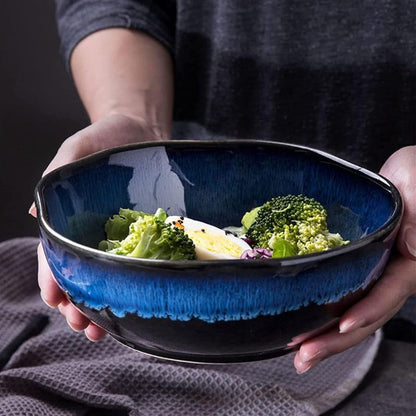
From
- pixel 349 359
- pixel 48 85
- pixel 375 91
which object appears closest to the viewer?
pixel 349 359

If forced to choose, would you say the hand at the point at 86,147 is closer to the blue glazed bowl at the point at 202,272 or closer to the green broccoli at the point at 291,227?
the blue glazed bowl at the point at 202,272

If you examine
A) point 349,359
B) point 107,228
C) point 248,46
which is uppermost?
point 248,46

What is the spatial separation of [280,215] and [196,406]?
13.3 inches

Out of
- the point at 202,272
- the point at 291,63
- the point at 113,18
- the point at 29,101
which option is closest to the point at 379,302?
the point at 202,272

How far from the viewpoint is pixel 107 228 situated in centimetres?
103

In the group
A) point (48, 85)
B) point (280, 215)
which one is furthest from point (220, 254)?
point (48, 85)

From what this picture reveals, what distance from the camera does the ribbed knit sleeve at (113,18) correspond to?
1.56m

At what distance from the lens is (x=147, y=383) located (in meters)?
1.15

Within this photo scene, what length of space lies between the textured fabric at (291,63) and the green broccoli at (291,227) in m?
0.52

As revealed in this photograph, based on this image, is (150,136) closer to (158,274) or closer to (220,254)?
Answer: (220,254)

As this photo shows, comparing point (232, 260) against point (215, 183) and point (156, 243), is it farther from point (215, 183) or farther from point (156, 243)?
point (215, 183)

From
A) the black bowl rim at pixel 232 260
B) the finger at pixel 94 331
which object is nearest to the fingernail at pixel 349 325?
the black bowl rim at pixel 232 260

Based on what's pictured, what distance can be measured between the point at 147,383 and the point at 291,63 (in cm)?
71

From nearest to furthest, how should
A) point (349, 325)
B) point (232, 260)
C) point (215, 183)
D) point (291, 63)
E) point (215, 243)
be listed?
1. point (232, 260)
2. point (349, 325)
3. point (215, 243)
4. point (215, 183)
5. point (291, 63)
